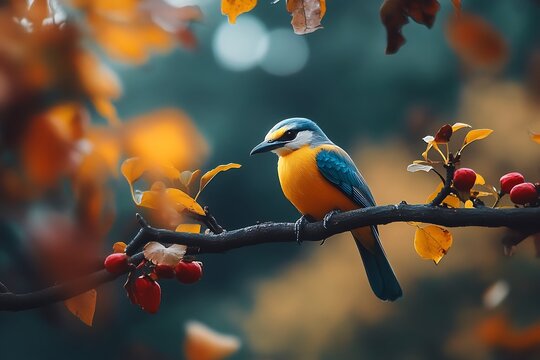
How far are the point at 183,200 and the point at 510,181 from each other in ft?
1.77

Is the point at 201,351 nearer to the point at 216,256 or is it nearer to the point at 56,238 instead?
the point at 56,238

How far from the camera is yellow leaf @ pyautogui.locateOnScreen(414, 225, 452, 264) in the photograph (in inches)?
45.1

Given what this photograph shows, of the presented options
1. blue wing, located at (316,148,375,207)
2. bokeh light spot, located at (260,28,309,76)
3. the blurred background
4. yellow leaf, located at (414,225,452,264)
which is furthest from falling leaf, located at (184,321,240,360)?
bokeh light spot, located at (260,28,309,76)

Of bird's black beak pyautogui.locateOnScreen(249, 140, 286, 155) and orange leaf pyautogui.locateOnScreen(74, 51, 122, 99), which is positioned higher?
orange leaf pyautogui.locateOnScreen(74, 51, 122, 99)

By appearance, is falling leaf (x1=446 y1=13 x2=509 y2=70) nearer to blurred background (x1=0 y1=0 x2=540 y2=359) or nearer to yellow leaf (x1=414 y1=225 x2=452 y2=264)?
yellow leaf (x1=414 y1=225 x2=452 y2=264)

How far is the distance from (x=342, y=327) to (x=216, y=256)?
5.33 feet

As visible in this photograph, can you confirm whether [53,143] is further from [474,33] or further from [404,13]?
[474,33]

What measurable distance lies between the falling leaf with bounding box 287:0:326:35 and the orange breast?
101 centimetres

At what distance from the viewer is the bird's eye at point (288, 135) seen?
6.51ft

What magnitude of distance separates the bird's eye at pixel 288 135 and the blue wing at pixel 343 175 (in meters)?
0.10

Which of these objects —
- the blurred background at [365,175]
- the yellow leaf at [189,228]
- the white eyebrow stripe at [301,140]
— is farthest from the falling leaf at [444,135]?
the blurred background at [365,175]

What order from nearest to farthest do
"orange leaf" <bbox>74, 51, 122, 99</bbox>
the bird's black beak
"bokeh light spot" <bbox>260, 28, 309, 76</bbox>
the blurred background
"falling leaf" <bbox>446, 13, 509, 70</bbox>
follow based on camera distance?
"orange leaf" <bbox>74, 51, 122, 99</bbox> < "falling leaf" <bbox>446, 13, 509, 70</bbox> < the bird's black beak < the blurred background < "bokeh light spot" <bbox>260, 28, 309, 76</bbox>

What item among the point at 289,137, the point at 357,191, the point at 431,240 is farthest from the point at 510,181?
the point at 289,137

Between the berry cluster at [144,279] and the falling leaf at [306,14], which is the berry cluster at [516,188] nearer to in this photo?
the falling leaf at [306,14]
